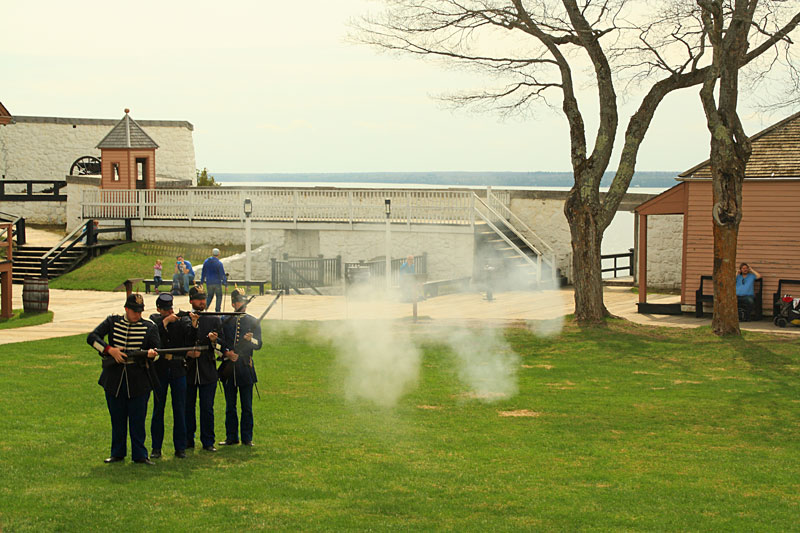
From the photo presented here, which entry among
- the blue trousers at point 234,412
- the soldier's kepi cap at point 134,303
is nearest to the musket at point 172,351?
the soldier's kepi cap at point 134,303

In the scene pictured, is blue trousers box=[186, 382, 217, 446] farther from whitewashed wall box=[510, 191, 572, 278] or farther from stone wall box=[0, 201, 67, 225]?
stone wall box=[0, 201, 67, 225]

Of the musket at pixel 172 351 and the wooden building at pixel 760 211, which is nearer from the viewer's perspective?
the musket at pixel 172 351

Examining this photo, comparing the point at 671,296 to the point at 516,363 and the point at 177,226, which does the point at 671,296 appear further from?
the point at 177,226

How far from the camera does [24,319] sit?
2577 cm

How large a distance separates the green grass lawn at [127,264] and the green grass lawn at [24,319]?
5.30 m

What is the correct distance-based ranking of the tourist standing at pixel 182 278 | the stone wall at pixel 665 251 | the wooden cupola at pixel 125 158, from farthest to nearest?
the wooden cupola at pixel 125 158, the stone wall at pixel 665 251, the tourist standing at pixel 182 278

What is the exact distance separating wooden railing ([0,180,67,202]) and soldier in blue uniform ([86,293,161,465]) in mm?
36262

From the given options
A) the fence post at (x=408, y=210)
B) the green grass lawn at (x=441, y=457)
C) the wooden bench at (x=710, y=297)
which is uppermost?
the fence post at (x=408, y=210)

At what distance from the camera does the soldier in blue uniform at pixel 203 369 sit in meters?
11.6

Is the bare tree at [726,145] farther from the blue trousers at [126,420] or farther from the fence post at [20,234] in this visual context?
the fence post at [20,234]

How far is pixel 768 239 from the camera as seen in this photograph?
2538 cm

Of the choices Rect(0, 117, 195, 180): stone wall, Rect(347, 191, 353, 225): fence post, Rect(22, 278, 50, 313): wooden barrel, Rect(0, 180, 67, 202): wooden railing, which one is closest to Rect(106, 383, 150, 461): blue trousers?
Rect(22, 278, 50, 313): wooden barrel

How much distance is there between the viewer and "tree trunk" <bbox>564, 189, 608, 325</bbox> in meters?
23.8

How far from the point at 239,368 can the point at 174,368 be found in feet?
2.68
